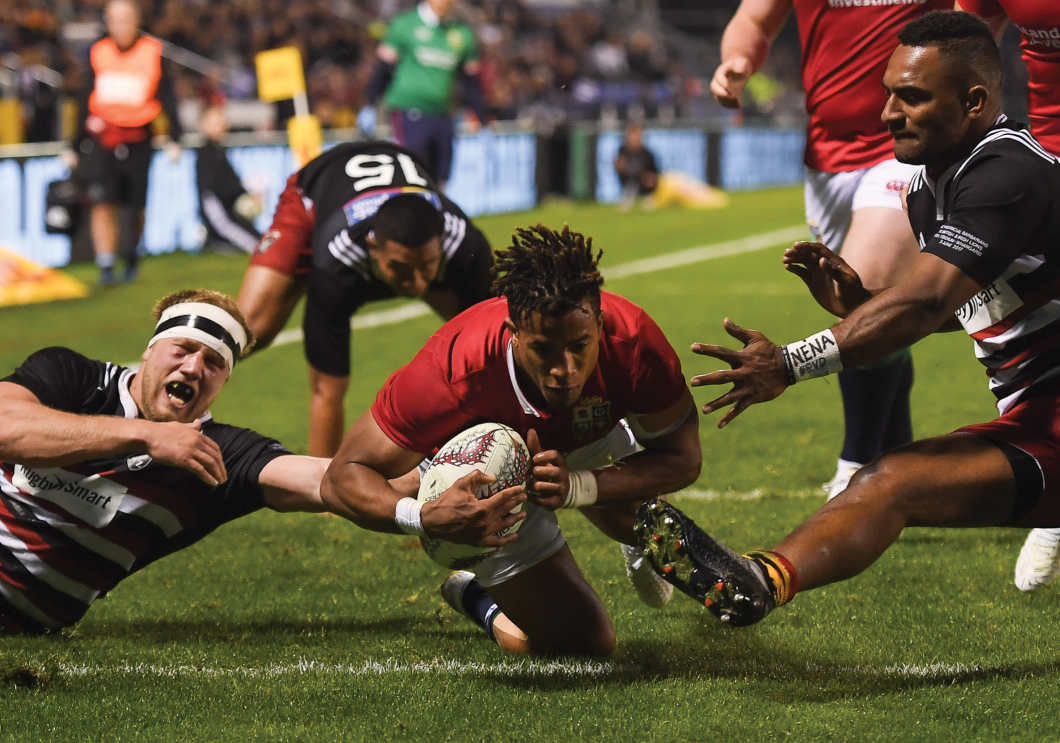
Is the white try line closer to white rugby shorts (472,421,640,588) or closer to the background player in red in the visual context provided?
white rugby shorts (472,421,640,588)

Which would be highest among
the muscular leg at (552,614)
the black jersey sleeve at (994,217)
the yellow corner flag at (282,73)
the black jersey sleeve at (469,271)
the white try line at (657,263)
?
the yellow corner flag at (282,73)

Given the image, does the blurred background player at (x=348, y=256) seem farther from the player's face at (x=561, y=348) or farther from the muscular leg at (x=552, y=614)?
the player's face at (x=561, y=348)

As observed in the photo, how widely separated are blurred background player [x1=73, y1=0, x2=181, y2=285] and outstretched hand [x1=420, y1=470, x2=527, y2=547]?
10.5 metres

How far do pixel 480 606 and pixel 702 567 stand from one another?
1.22m

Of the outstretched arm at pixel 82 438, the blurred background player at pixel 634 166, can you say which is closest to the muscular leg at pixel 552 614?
Result: the outstretched arm at pixel 82 438

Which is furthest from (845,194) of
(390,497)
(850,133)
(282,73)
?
(282,73)

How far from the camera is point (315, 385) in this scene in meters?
6.63

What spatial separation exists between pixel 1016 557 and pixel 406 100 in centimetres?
1211

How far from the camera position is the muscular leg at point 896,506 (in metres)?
3.91

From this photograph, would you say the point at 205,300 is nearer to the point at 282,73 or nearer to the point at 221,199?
the point at 282,73

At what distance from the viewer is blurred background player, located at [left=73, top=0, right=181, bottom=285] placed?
13812mm

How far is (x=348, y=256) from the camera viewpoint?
6.38 m

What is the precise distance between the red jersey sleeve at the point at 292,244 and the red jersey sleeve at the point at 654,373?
3094 millimetres

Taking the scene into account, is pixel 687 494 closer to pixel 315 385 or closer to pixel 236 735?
pixel 315 385
